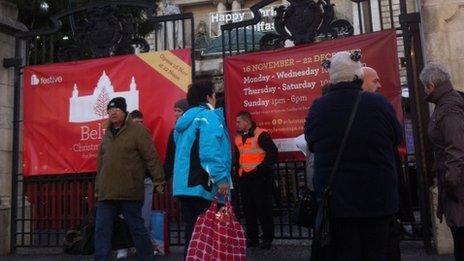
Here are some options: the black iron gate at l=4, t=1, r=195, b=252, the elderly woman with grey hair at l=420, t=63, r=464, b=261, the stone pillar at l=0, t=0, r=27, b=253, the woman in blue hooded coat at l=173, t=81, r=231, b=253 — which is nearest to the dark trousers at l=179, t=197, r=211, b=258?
the woman in blue hooded coat at l=173, t=81, r=231, b=253

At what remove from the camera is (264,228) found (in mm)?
6719

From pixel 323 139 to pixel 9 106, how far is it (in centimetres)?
612

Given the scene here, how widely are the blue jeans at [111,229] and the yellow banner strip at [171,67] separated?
234 cm

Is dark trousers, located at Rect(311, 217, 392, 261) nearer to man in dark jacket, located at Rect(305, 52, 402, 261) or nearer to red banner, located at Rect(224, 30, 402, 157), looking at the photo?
man in dark jacket, located at Rect(305, 52, 402, 261)

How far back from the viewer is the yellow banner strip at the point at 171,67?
7301mm

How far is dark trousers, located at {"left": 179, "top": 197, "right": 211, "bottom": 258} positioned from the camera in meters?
4.62

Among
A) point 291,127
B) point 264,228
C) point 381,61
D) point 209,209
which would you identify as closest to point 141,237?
point 209,209

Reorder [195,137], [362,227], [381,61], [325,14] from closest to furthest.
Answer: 1. [362,227]
2. [195,137]
3. [381,61]
4. [325,14]

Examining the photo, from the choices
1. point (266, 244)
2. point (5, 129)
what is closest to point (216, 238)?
point (266, 244)

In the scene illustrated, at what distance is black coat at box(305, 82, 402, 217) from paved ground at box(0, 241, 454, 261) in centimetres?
304

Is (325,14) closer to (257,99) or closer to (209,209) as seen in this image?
(257,99)

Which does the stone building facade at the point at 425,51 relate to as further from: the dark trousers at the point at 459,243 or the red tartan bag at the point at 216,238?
the red tartan bag at the point at 216,238

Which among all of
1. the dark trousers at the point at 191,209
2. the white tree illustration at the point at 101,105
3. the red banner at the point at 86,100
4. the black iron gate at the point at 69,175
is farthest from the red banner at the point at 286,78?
the dark trousers at the point at 191,209

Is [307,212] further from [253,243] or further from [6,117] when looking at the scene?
[6,117]
